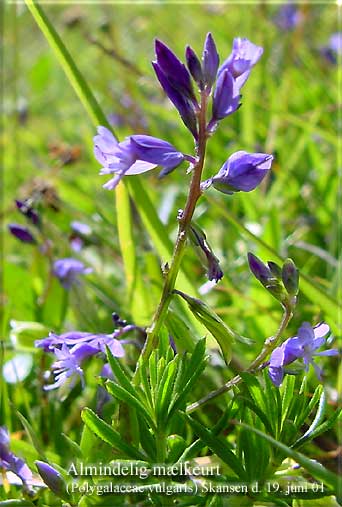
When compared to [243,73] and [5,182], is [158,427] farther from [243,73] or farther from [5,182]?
[5,182]

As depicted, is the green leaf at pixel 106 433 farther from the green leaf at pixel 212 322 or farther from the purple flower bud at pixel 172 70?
the purple flower bud at pixel 172 70

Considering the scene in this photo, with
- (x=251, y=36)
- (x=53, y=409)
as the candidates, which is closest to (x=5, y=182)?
(x=251, y=36)

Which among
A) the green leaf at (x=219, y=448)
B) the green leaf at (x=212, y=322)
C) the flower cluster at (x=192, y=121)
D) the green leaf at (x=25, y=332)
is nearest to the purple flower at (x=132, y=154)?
the flower cluster at (x=192, y=121)

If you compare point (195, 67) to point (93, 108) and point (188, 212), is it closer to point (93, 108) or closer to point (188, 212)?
point (188, 212)

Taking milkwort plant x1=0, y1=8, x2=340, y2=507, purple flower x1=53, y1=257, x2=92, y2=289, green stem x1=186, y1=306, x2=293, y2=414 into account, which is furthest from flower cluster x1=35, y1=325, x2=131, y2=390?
purple flower x1=53, y1=257, x2=92, y2=289

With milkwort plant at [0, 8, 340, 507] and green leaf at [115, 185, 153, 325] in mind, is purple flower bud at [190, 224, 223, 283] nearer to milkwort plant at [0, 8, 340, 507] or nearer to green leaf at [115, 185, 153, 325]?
milkwort plant at [0, 8, 340, 507]
